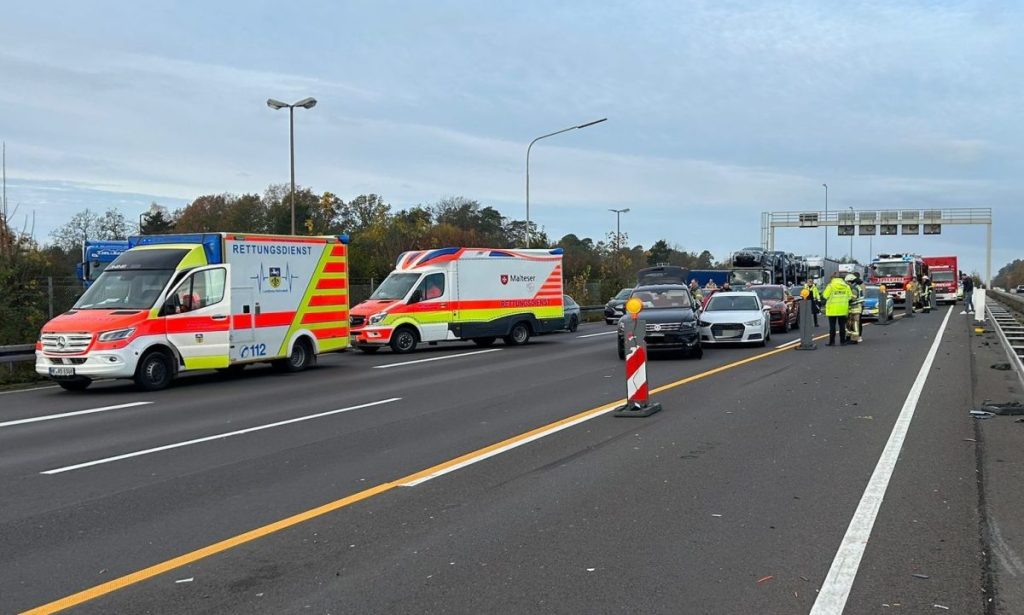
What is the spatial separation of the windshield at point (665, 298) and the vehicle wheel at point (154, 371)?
402 inches

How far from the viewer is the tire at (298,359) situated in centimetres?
1822

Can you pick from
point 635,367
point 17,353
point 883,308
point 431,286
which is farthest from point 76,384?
point 883,308

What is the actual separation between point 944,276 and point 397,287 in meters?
43.7

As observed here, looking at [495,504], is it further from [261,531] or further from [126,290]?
[126,290]

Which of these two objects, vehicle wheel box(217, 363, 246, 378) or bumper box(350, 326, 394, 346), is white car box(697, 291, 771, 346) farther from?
vehicle wheel box(217, 363, 246, 378)

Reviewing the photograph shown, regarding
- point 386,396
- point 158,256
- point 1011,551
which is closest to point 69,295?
point 158,256

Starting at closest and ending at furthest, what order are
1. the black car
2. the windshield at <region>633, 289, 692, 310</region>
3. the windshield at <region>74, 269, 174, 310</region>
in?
the windshield at <region>74, 269, 174, 310</region>
the black car
the windshield at <region>633, 289, 692, 310</region>

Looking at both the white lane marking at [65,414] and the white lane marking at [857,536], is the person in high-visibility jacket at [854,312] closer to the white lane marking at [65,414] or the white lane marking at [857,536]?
the white lane marking at [857,536]

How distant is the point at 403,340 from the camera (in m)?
22.7

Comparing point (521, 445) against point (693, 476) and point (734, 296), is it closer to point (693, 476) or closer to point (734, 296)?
point (693, 476)

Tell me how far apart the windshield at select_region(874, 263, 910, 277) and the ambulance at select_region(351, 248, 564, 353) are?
2809 centimetres

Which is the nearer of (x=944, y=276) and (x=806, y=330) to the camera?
(x=806, y=330)

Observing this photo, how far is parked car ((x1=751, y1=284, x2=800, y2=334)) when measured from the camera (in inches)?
1080

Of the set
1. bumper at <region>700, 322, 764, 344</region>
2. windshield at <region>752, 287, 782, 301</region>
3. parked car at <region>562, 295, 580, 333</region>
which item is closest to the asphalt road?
bumper at <region>700, 322, 764, 344</region>
